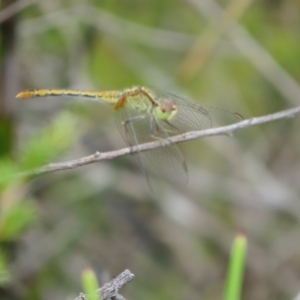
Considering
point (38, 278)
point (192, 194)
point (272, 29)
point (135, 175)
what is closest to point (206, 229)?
point (192, 194)

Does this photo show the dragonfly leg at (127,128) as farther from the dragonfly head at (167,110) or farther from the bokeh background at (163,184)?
the bokeh background at (163,184)

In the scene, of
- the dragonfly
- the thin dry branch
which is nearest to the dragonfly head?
the dragonfly

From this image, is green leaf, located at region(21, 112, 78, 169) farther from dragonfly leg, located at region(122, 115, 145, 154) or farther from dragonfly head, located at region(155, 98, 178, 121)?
dragonfly head, located at region(155, 98, 178, 121)

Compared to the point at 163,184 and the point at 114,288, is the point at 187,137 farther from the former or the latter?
the point at 163,184

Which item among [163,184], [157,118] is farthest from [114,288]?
[163,184]

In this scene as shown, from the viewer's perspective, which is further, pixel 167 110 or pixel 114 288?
pixel 167 110
